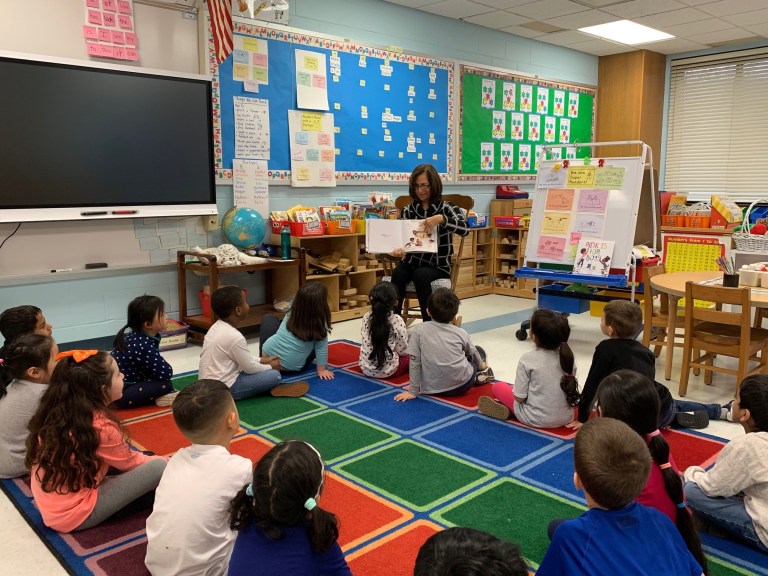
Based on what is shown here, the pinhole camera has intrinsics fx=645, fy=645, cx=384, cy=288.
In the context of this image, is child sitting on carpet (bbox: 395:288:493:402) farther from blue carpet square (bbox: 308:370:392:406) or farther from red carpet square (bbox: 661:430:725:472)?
red carpet square (bbox: 661:430:725:472)

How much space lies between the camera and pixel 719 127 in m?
8.80

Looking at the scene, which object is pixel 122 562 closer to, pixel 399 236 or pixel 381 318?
pixel 381 318

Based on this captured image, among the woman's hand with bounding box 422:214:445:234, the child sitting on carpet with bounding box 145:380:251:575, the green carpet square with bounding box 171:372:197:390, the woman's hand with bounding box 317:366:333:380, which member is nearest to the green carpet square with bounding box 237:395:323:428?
the woman's hand with bounding box 317:366:333:380

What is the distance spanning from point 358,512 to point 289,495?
111 centimetres

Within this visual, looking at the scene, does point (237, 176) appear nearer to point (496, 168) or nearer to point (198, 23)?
point (198, 23)

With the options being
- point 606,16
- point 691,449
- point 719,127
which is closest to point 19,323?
point 691,449

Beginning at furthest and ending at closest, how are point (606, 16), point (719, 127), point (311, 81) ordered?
point (719, 127), point (606, 16), point (311, 81)

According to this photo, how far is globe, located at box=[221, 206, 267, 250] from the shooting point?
529 cm

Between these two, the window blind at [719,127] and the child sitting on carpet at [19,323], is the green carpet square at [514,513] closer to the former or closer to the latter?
the child sitting on carpet at [19,323]

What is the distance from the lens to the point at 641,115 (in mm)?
8695

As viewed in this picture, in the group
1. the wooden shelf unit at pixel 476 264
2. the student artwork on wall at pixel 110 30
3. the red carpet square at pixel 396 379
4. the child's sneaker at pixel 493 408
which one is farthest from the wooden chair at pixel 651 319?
the student artwork on wall at pixel 110 30

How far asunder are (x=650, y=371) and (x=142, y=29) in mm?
4229

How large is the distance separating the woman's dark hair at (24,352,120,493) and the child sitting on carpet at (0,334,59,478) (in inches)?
16.0

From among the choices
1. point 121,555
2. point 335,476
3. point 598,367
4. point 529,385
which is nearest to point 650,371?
point 598,367
